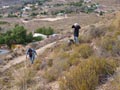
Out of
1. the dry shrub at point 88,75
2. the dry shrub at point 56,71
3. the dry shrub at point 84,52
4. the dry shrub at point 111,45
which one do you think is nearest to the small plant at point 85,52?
the dry shrub at point 84,52

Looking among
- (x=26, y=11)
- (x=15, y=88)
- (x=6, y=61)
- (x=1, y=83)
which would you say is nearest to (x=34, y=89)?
(x=15, y=88)

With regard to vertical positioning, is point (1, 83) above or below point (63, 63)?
below

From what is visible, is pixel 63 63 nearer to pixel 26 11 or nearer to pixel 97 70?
pixel 97 70

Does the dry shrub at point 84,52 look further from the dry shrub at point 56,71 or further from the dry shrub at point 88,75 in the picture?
the dry shrub at point 88,75

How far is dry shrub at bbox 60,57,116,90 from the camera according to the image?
29.0ft

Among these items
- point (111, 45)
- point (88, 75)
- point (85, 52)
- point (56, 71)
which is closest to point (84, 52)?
point (85, 52)

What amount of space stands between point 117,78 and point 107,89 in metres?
0.50

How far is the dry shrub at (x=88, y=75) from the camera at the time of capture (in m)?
8.84

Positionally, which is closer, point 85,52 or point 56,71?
point 56,71

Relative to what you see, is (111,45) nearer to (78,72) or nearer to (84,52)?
(84,52)

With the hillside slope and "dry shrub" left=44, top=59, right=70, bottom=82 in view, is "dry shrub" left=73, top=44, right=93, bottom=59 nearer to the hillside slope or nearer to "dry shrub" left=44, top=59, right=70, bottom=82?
the hillside slope

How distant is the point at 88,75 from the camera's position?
9125mm

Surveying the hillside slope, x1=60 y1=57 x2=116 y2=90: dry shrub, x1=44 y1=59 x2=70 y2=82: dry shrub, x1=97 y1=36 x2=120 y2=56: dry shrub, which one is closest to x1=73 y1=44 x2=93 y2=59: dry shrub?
the hillside slope

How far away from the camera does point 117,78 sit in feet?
27.4
